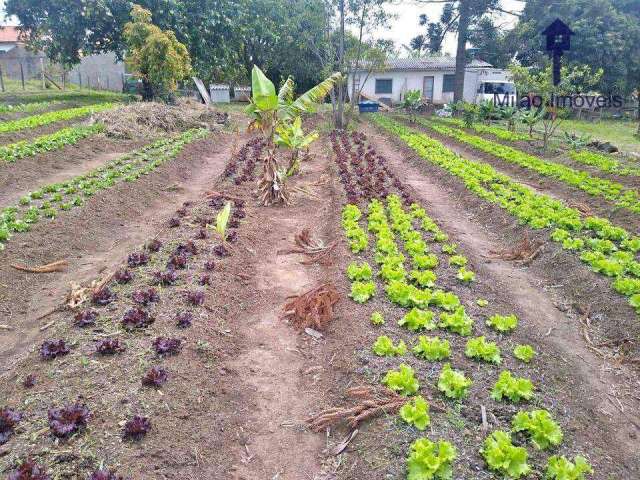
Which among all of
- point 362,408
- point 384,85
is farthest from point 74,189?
point 384,85

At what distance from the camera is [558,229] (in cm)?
975

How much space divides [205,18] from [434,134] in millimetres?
16688

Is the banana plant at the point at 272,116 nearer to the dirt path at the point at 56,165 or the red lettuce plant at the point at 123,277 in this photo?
the red lettuce plant at the point at 123,277

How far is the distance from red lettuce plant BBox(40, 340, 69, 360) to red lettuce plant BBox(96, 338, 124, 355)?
1.17 ft

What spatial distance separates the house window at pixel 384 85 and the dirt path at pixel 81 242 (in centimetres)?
3581

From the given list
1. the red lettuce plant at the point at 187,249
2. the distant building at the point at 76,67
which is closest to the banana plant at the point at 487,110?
the red lettuce plant at the point at 187,249

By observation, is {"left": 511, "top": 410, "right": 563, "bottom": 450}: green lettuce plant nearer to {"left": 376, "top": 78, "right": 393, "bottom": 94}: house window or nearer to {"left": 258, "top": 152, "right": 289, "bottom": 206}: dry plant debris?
{"left": 258, "top": 152, "right": 289, "bottom": 206}: dry plant debris

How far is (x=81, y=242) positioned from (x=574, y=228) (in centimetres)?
984

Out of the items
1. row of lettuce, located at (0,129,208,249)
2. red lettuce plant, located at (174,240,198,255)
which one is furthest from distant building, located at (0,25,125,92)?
red lettuce plant, located at (174,240,198,255)

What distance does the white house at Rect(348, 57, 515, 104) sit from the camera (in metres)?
46.9

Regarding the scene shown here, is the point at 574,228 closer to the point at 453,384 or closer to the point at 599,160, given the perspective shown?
the point at 453,384

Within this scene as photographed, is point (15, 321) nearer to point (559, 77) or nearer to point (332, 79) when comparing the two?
point (332, 79)

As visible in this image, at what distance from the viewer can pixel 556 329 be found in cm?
715

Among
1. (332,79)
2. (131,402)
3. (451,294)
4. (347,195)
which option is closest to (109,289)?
(131,402)
